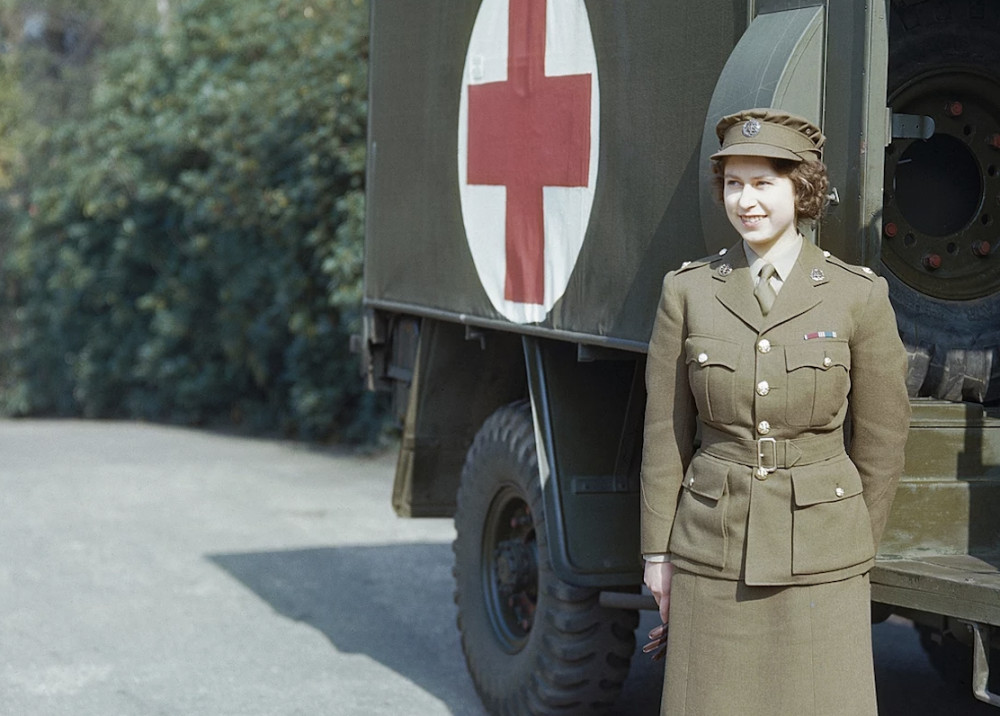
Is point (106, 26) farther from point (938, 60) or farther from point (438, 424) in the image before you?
point (938, 60)

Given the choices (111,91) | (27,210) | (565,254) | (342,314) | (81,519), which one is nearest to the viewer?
(565,254)

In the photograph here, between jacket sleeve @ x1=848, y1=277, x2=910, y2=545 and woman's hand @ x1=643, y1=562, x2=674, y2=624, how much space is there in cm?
50

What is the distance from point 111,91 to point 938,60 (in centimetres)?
1411

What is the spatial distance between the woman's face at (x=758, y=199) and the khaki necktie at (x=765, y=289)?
0.06 m

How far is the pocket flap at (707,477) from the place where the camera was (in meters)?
3.71

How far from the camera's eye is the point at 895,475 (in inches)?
148

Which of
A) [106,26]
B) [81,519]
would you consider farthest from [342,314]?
[106,26]

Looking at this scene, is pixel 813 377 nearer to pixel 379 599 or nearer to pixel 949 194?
pixel 949 194

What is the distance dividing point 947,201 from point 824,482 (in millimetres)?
1427

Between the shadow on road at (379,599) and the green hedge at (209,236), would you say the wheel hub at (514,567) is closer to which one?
the shadow on road at (379,599)

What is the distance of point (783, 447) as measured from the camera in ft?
12.0

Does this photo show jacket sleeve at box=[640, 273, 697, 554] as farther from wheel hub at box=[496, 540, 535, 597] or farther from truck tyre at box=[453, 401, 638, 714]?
wheel hub at box=[496, 540, 535, 597]

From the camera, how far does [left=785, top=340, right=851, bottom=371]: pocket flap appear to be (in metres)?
3.61

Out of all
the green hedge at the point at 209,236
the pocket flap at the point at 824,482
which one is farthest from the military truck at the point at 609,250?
the green hedge at the point at 209,236
